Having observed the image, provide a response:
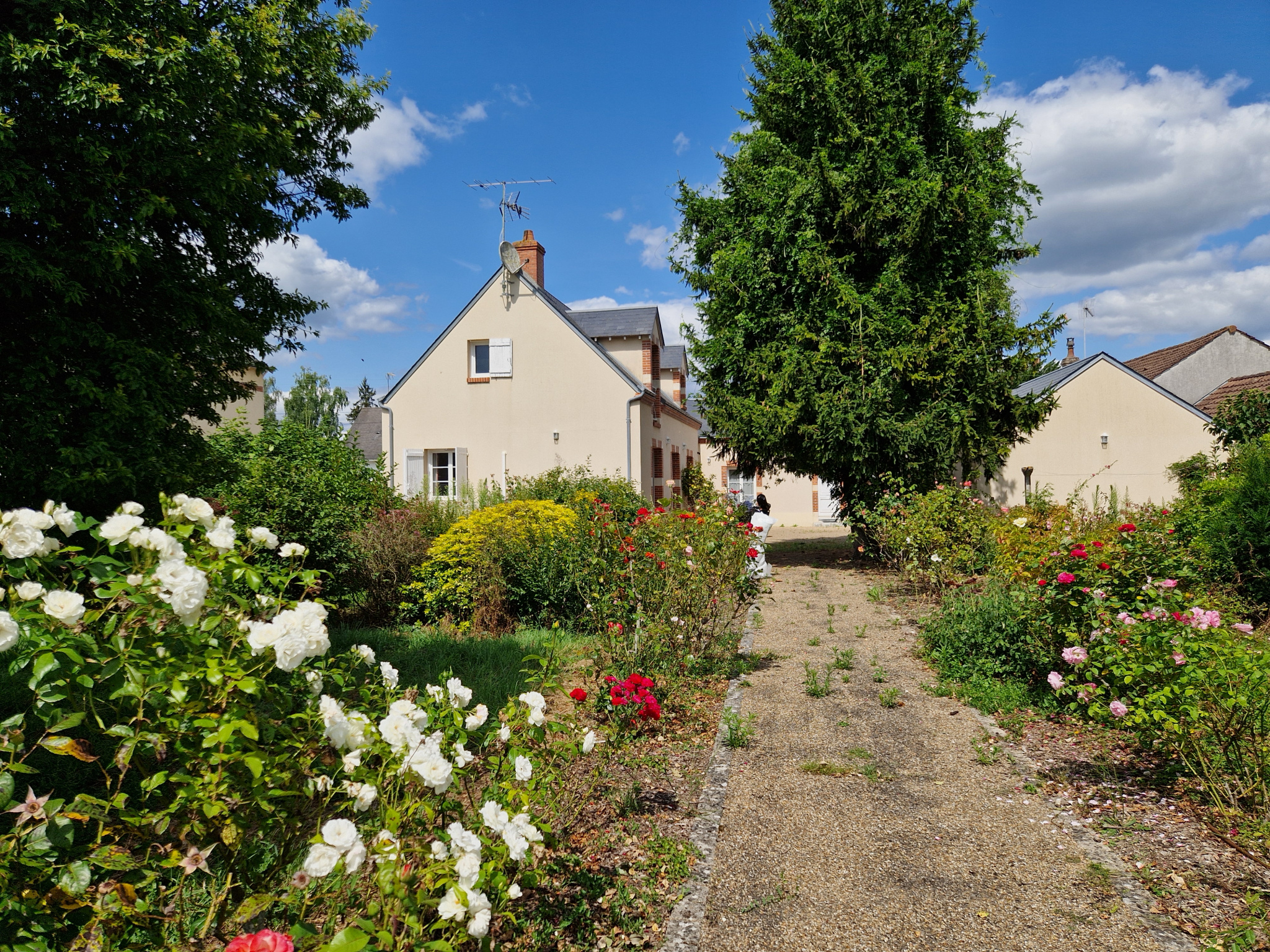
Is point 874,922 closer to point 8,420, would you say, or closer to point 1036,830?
point 1036,830

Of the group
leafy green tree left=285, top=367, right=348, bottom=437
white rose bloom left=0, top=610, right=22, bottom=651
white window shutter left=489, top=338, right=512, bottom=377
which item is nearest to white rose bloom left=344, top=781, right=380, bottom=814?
white rose bloom left=0, top=610, right=22, bottom=651

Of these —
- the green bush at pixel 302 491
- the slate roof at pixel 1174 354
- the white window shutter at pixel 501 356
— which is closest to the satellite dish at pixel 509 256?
the white window shutter at pixel 501 356

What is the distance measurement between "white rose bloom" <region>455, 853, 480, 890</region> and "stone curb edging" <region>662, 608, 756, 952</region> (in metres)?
1.11

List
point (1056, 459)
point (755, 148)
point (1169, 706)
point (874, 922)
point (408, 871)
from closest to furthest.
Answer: point (408, 871) < point (874, 922) < point (1169, 706) < point (755, 148) < point (1056, 459)

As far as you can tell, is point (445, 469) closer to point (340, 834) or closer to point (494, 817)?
point (494, 817)

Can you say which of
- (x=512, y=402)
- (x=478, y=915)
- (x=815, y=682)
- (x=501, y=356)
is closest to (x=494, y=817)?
(x=478, y=915)

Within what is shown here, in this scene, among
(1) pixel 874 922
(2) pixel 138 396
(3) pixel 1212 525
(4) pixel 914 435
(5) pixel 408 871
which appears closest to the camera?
(5) pixel 408 871

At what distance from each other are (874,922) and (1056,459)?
59.6ft

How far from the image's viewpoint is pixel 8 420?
4.23 m

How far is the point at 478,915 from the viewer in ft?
5.81

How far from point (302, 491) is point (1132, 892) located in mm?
7174

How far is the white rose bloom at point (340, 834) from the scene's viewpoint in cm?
163

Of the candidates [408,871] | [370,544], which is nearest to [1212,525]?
[408,871]

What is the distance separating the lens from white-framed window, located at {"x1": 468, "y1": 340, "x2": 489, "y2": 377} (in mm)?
17219
